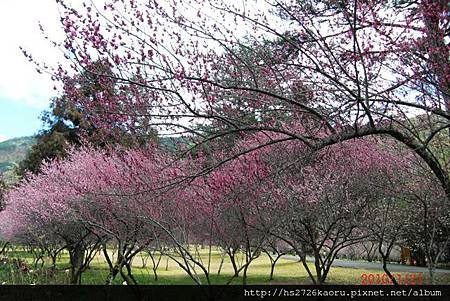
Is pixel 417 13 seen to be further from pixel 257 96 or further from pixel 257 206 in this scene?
pixel 257 206

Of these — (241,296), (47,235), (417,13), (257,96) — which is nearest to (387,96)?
(417,13)

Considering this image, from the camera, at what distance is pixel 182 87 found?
428 centimetres

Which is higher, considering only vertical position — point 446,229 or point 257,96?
point 257,96

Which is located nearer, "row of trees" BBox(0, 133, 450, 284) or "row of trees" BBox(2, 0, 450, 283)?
"row of trees" BBox(2, 0, 450, 283)

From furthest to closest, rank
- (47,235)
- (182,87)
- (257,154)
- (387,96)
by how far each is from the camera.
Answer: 1. (47,235)
2. (257,154)
3. (387,96)
4. (182,87)

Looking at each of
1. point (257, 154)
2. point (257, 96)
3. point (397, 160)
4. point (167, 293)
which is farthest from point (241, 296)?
point (257, 96)

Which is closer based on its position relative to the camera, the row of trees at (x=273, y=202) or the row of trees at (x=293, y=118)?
the row of trees at (x=293, y=118)

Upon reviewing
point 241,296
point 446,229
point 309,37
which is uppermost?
point 309,37

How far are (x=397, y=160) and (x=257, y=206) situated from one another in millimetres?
2205

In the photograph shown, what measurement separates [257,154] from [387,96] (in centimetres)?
309

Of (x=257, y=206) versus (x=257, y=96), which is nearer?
(x=257, y=96)

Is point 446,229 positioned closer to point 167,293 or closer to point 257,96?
point 257,96

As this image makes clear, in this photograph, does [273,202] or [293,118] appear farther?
[273,202]

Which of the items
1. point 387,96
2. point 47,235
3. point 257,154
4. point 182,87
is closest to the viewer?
point 182,87
